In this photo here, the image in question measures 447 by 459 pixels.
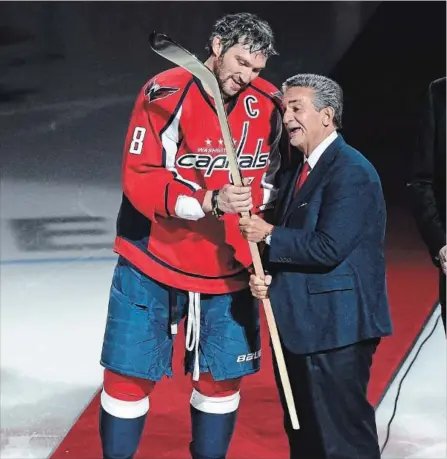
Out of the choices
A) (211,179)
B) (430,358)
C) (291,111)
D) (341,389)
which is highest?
(291,111)

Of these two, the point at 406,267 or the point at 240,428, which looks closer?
the point at 240,428

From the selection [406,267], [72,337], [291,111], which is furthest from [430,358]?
[291,111]

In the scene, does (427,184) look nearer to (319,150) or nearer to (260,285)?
(319,150)

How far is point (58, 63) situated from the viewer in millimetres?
→ 4094

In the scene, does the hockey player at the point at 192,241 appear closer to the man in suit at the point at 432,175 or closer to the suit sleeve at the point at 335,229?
the suit sleeve at the point at 335,229

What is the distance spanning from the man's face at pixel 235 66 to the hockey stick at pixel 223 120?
0.49 ft

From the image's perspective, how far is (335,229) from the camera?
2.38 m

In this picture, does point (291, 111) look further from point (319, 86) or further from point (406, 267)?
point (406, 267)

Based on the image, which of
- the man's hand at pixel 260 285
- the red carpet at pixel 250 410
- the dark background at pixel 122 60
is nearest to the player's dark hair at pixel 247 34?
the man's hand at pixel 260 285

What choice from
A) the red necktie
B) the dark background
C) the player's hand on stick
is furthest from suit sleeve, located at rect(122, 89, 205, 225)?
the dark background

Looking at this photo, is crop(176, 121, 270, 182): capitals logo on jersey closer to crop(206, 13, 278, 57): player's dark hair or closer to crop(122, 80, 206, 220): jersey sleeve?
crop(122, 80, 206, 220): jersey sleeve

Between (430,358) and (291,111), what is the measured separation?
1.53m

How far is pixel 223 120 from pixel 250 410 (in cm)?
122

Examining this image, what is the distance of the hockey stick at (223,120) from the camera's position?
7.61ft
